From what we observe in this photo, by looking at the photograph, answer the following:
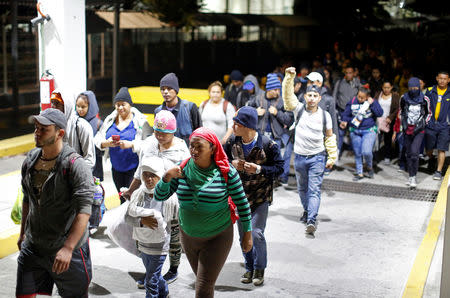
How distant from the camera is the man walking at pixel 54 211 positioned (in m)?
4.54

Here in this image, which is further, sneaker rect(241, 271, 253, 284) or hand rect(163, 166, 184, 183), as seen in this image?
sneaker rect(241, 271, 253, 284)

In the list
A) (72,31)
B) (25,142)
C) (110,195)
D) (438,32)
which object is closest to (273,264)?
(110,195)

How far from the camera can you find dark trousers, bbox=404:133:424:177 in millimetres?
11250

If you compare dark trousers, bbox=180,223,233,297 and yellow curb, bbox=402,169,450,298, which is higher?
dark trousers, bbox=180,223,233,297

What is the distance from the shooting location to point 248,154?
21.0ft

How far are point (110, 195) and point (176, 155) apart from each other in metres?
3.34

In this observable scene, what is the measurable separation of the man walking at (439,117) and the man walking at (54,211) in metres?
8.58

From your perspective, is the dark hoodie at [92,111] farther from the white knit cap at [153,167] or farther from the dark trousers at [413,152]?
the dark trousers at [413,152]

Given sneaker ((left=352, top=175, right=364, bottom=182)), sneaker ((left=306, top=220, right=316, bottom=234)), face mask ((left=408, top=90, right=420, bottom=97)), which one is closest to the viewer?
sneaker ((left=306, top=220, right=316, bottom=234))

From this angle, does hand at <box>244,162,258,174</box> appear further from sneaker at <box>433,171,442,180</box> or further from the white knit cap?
sneaker at <box>433,171,442,180</box>

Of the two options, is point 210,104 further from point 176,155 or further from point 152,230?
point 152,230

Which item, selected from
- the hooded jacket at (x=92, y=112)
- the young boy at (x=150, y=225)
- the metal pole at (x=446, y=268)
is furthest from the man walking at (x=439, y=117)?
the young boy at (x=150, y=225)

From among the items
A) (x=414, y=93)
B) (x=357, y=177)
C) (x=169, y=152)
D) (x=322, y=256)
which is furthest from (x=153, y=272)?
(x=414, y=93)

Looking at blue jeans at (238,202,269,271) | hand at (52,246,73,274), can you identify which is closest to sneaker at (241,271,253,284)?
blue jeans at (238,202,269,271)
